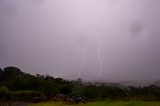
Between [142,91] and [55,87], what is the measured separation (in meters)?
12.0

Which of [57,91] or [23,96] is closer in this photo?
[23,96]

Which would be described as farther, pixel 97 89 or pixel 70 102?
pixel 97 89

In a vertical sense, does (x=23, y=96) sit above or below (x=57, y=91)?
below

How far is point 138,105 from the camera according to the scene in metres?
25.6

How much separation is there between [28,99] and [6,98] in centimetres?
230

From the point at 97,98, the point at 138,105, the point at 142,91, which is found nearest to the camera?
the point at 138,105

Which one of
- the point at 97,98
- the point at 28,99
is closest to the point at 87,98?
the point at 97,98

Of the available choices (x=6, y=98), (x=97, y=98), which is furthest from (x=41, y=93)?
(x=97, y=98)

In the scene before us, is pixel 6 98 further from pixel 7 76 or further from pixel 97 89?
pixel 7 76

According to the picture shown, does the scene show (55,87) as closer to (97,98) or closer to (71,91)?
(71,91)

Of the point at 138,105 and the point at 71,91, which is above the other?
the point at 71,91

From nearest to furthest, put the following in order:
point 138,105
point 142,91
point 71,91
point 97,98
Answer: point 138,105 < point 97,98 < point 71,91 < point 142,91

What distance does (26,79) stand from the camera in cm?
4191

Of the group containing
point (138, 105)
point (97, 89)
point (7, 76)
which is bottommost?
point (138, 105)
